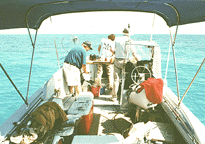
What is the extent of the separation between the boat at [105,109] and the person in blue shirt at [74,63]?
8.1 inches

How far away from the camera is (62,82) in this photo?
3857 mm

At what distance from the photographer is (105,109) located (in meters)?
3.87

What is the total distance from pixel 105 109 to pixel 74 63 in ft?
4.72

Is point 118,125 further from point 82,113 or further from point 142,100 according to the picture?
point 82,113

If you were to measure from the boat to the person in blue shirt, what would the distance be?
0.68 feet

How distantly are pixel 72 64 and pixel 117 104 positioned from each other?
157cm

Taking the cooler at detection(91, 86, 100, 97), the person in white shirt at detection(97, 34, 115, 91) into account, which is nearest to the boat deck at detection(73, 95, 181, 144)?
the cooler at detection(91, 86, 100, 97)

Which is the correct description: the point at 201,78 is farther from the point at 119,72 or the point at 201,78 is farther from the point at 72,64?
the point at 72,64

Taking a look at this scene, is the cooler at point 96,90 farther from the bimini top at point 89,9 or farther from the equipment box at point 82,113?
the bimini top at point 89,9

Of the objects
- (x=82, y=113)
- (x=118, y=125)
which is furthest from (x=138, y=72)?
(x=82, y=113)

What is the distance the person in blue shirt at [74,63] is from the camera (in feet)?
12.0

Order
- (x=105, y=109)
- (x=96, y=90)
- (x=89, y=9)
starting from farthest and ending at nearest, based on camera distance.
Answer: (x=96, y=90) < (x=105, y=109) < (x=89, y=9)

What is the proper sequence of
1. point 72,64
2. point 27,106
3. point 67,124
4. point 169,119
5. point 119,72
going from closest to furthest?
point 67,124 < point 27,106 < point 169,119 < point 72,64 < point 119,72

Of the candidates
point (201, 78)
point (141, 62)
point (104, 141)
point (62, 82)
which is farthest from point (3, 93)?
point (201, 78)
